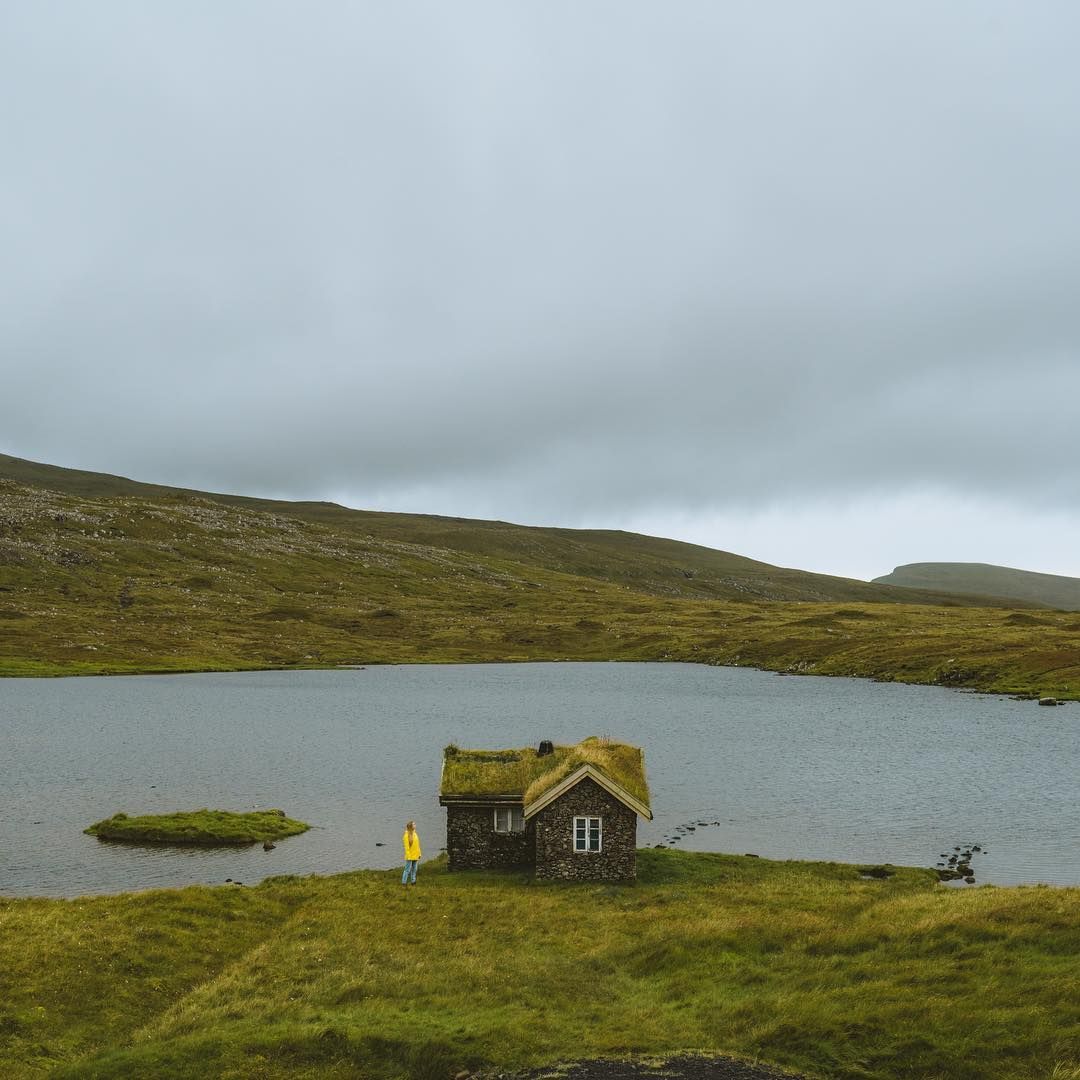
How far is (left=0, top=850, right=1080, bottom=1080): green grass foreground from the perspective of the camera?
22.2 meters

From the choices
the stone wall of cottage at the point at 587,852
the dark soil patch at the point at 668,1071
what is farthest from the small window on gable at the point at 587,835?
the dark soil patch at the point at 668,1071

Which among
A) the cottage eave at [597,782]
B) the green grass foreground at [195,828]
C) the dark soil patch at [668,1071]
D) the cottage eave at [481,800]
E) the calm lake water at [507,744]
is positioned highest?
the cottage eave at [597,782]

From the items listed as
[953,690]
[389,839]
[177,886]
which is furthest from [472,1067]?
[953,690]

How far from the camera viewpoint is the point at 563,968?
3062 cm

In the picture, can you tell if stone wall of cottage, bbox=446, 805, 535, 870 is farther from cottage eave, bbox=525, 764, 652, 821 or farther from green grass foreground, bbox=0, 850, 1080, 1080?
green grass foreground, bbox=0, 850, 1080, 1080

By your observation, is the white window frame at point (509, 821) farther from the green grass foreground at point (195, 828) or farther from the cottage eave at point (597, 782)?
the green grass foreground at point (195, 828)

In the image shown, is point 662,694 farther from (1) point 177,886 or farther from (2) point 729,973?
(2) point 729,973

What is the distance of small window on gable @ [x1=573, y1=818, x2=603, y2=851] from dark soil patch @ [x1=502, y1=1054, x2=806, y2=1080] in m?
22.8

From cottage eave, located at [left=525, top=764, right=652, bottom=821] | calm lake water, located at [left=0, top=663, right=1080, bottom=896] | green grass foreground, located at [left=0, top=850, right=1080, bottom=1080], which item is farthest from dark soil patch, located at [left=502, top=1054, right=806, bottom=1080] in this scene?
calm lake water, located at [left=0, top=663, right=1080, bottom=896]

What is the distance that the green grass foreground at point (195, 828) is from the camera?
2138 inches

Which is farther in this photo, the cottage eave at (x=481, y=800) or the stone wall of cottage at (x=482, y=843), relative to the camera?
the stone wall of cottage at (x=482, y=843)

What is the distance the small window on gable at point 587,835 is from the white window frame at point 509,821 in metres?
3.64

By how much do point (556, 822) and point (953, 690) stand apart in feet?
356

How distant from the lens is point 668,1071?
814 inches
